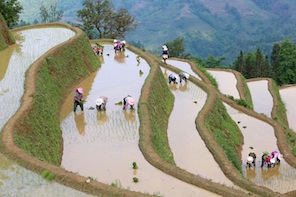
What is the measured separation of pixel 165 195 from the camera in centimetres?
1161

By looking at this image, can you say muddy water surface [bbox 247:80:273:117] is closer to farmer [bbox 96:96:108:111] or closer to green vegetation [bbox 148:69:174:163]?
green vegetation [bbox 148:69:174:163]

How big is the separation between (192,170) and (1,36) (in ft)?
46.9

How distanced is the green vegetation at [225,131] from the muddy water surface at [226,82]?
723cm

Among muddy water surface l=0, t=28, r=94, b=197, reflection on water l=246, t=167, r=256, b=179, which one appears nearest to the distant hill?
muddy water surface l=0, t=28, r=94, b=197

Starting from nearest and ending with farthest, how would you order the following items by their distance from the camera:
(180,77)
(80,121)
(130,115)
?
1. (80,121)
2. (130,115)
3. (180,77)

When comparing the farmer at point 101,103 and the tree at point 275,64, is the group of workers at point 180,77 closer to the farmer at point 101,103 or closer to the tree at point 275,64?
the farmer at point 101,103

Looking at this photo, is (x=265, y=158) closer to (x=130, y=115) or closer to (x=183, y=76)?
(x=130, y=115)

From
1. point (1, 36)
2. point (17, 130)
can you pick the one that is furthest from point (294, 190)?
point (1, 36)

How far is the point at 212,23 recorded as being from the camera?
560ft

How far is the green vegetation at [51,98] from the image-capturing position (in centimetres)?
1349

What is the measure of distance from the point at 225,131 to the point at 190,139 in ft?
10.5

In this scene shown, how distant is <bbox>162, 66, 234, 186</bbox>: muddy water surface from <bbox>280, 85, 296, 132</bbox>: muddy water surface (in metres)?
10.1

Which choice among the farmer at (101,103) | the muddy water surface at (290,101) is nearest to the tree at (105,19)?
the muddy water surface at (290,101)

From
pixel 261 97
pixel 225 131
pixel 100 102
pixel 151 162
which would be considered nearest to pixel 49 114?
pixel 100 102
